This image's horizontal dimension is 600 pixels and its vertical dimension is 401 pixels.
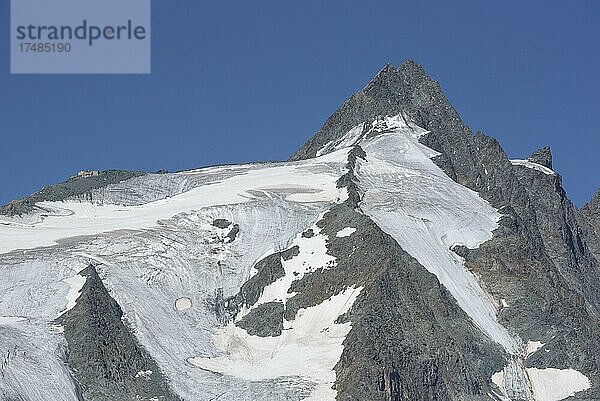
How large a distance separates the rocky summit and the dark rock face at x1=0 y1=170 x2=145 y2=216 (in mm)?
318

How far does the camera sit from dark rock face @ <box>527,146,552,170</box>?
170 metres

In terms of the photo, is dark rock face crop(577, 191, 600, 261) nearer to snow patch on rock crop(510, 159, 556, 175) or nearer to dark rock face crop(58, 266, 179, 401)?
snow patch on rock crop(510, 159, 556, 175)

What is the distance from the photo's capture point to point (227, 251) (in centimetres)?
12456

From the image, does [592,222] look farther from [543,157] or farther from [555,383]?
[555,383]

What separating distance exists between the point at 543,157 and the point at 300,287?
62.0 meters

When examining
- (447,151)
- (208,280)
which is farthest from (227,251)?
(447,151)

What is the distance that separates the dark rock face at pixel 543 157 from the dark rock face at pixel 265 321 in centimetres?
6233

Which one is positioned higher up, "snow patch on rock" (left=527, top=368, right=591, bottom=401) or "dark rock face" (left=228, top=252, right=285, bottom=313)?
"dark rock face" (left=228, top=252, right=285, bottom=313)

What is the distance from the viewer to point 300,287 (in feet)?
381

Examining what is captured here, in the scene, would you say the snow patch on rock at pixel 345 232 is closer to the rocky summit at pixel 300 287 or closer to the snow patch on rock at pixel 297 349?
the rocky summit at pixel 300 287

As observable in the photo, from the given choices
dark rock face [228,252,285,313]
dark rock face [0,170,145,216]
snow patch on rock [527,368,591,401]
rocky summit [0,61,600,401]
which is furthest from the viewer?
dark rock face [0,170,145,216]

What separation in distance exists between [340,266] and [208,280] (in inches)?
406

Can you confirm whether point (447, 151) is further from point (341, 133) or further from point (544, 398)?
point (544, 398)

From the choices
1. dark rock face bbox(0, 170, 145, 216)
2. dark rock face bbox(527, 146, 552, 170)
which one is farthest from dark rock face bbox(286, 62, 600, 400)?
dark rock face bbox(0, 170, 145, 216)
